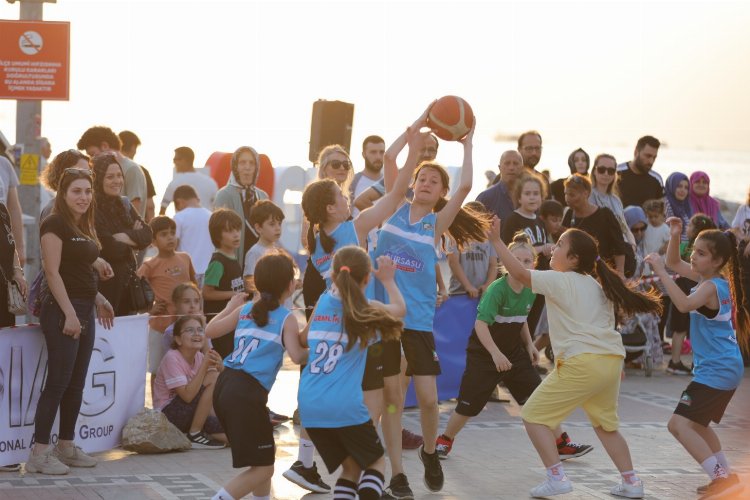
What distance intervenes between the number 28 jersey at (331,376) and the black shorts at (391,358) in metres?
1.13

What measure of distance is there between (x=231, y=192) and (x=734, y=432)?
4739 millimetres

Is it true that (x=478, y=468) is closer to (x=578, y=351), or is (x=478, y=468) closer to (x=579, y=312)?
(x=578, y=351)

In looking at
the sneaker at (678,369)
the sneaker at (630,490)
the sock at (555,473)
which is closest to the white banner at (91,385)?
the sock at (555,473)

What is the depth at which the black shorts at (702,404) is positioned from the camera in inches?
322

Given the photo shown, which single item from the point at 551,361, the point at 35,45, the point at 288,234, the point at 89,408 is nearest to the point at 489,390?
the point at 89,408

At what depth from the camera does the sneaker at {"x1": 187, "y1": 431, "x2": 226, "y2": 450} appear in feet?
29.8

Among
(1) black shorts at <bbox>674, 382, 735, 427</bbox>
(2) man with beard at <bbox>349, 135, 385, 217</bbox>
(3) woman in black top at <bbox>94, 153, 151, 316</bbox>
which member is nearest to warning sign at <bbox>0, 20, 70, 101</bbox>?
(2) man with beard at <bbox>349, 135, 385, 217</bbox>

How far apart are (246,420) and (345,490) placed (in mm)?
619

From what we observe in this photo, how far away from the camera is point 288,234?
920 inches

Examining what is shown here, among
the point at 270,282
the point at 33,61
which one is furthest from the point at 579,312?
the point at 33,61

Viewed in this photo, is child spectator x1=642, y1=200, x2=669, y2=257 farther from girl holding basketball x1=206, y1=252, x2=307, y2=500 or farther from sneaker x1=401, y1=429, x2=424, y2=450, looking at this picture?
girl holding basketball x1=206, y1=252, x2=307, y2=500

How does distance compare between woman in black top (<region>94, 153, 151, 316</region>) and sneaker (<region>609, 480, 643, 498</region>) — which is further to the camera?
woman in black top (<region>94, 153, 151, 316</region>)

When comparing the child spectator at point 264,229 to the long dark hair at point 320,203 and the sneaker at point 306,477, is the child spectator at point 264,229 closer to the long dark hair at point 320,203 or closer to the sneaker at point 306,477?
the long dark hair at point 320,203

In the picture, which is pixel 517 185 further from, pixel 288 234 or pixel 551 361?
pixel 288 234
